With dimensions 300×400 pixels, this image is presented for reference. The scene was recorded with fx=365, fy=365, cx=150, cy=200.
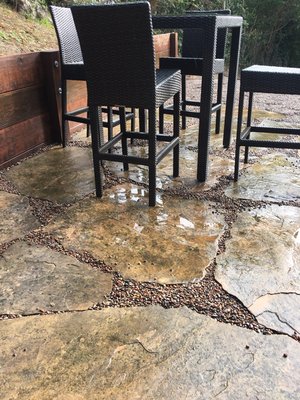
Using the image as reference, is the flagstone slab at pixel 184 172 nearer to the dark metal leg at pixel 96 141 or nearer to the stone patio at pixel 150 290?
the stone patio at pixel 150 290

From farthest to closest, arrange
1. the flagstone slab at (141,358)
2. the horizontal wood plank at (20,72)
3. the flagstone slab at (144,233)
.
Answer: the horizontal wood plank at (20,72) → the flagstone slab at (144,233) → the flagstone slab at (141,358)

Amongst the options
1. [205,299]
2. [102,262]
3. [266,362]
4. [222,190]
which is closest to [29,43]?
[222,190]

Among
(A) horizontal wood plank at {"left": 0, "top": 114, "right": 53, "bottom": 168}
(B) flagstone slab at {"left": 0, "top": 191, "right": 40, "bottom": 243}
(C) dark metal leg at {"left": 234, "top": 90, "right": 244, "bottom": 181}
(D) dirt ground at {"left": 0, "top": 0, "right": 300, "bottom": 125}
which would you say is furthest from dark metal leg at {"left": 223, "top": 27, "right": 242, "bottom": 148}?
(B) flagstone slab at {"left": 0, "top": 191, "right": 40, "bottom": 243}

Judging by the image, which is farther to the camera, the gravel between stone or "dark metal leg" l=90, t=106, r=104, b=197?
"dark metal leg" l=90, t=106, r=104, b=197

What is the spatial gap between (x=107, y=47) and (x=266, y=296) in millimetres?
1363

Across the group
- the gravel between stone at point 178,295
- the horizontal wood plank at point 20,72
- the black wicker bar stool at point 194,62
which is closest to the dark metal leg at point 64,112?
the horizontal wood plank at point 20,72

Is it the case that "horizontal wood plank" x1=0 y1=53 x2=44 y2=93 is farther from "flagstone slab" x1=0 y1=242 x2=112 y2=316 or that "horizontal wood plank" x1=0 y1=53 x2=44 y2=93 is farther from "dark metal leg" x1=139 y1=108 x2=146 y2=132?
"flagstone slab" x1=0 y1=242 x2=112 y2=316

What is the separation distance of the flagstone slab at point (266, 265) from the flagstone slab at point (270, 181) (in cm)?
19

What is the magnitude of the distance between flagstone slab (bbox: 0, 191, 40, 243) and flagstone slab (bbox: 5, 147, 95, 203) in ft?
0.34

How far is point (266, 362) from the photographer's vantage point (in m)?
1.09

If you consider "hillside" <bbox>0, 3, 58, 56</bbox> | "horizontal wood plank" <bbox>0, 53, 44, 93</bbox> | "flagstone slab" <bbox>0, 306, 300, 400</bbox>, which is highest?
"hillside" <bbox>0, 3, 58, 56</bbox>

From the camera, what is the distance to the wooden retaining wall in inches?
97.7

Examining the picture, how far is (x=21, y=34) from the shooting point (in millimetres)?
4598

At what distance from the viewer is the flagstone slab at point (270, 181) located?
6.98 feet
